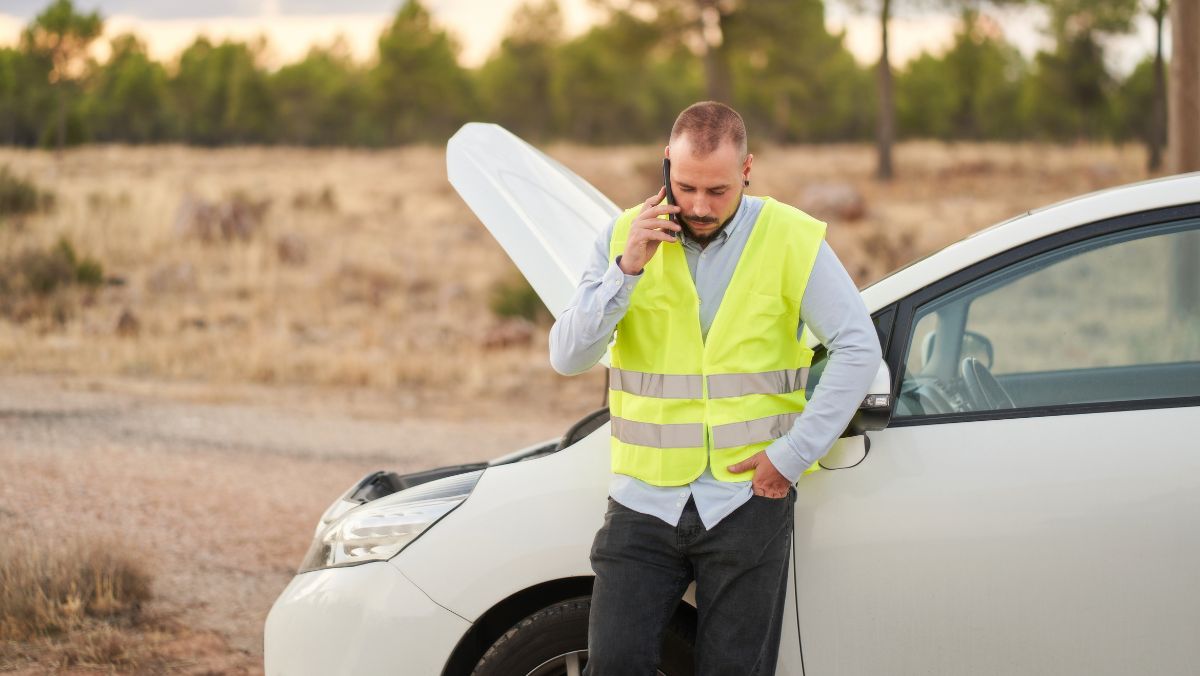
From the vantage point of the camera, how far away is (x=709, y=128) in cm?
242

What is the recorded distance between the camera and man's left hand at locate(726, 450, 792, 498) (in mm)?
2484

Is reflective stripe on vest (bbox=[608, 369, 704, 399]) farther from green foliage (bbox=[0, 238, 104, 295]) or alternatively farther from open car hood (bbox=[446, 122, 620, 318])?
green foliage (bbox=[0, 238, 104, 295])

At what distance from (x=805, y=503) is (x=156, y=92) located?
64.7 m

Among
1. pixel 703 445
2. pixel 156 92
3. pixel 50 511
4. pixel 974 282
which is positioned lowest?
pixel 50 511

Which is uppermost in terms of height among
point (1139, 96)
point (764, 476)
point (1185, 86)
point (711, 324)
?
point (1139, 96)

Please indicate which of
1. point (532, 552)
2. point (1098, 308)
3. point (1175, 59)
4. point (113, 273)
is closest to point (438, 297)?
point (113, 273)

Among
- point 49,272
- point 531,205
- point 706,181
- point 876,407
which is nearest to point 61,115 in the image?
point 49,272

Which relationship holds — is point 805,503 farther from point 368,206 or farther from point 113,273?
point 368,206

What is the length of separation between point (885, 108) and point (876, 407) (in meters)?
25.5

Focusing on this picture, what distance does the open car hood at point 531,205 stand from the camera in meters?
3.09

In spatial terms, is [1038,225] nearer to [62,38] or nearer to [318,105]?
[62,38]

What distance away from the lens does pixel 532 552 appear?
2.81 m

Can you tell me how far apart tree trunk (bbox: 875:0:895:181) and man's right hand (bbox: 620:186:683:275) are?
2529 cm

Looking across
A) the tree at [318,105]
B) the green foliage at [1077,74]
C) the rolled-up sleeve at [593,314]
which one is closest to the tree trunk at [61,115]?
the tree at [318,105]
